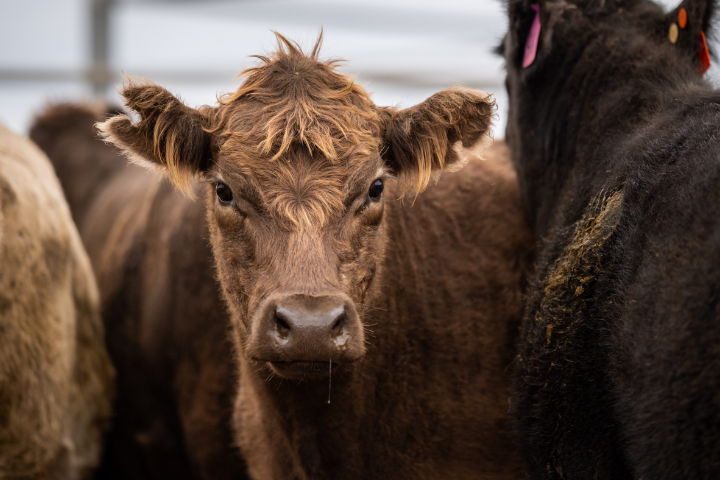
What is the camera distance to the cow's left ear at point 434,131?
2941 mm

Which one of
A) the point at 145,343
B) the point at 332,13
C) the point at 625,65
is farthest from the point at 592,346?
the point at 332,13

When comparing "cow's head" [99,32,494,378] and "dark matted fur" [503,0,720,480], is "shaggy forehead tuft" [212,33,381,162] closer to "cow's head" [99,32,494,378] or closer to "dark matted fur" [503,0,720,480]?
"cow's head" [99,32,494,378]

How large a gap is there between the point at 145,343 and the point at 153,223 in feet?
2.60

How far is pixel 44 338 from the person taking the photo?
3812mm

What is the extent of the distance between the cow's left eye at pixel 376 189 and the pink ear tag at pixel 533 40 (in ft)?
3.54

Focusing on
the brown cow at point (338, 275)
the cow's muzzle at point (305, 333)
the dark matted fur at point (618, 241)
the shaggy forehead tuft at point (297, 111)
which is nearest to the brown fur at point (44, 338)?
the brown cow at point (338, 275)

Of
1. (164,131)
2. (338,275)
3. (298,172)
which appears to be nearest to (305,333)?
(338,275)

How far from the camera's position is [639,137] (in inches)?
Result: 101

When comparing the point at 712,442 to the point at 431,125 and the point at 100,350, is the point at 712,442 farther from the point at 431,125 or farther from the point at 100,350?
the point at 100,350

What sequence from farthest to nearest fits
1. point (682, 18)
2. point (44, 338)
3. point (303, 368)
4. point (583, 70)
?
point (44, 338), point (583, 70), point (682, 18), point (303, 368)

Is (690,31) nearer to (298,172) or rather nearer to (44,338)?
(298,172)

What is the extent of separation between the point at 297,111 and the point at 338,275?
0.69 meters

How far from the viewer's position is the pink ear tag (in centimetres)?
333

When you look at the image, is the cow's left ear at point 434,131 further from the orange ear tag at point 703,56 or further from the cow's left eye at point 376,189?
the orange ear tag at point 703,56
